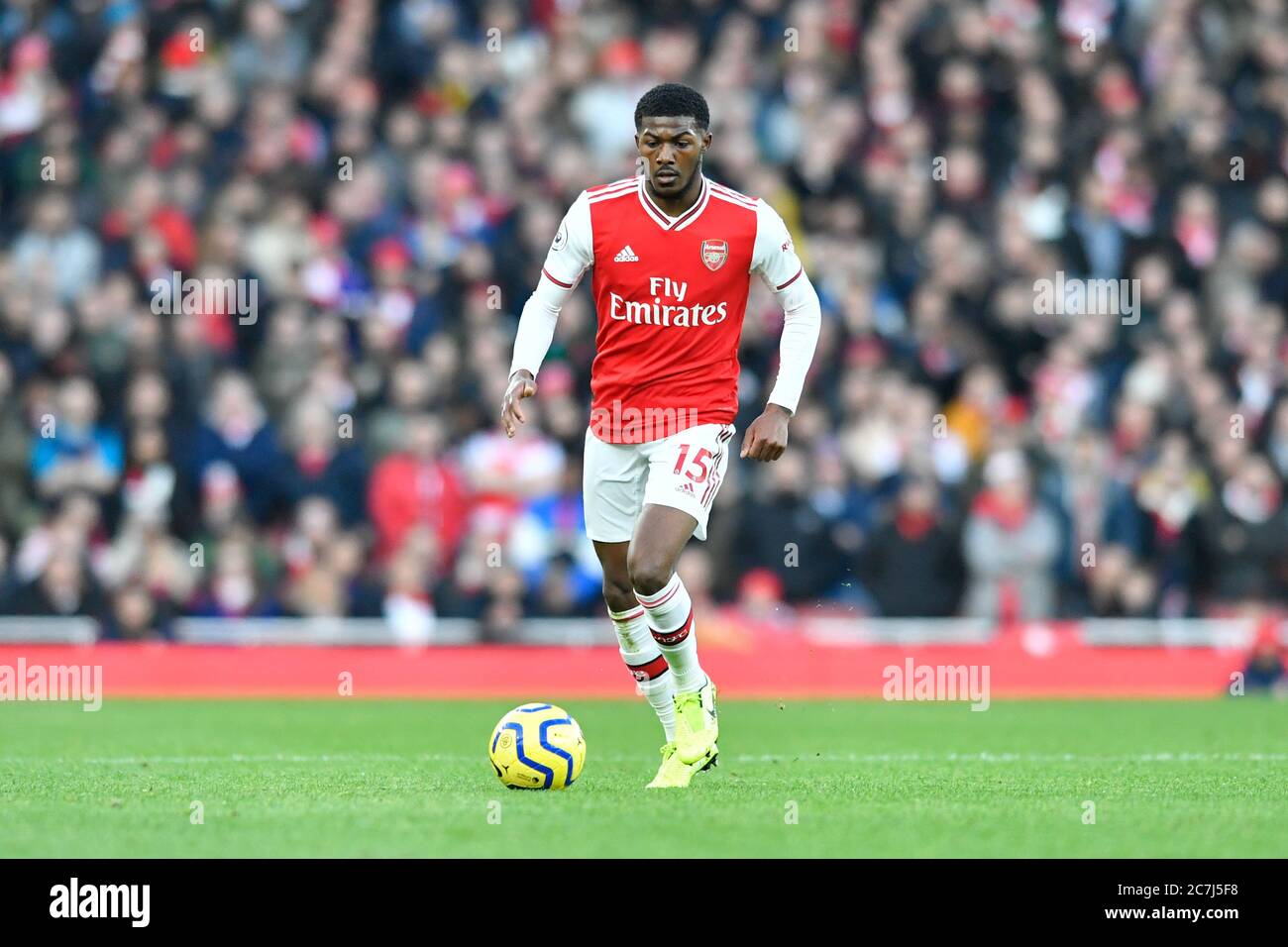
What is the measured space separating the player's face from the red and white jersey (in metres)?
0.24

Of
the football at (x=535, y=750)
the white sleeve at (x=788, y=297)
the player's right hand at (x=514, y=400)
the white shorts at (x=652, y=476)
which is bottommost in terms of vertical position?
the football at (x=535, y=750)

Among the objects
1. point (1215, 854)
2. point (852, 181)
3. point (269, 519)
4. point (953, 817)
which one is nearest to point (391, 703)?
point (269, 519)

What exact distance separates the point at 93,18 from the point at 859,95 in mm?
7074

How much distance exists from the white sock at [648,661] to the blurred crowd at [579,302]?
6.87m

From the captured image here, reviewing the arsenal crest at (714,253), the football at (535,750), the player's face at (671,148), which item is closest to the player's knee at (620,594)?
the football at (535,750)

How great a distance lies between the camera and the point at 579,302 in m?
18.3

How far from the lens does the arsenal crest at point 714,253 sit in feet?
32.1

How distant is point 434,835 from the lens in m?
7.84

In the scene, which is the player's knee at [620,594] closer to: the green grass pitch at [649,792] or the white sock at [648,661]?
the white sock at [648,661]

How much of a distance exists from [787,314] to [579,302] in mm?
8193

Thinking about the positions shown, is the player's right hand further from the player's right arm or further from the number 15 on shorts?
the number 15 on shorts

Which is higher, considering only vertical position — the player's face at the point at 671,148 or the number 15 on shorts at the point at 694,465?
the player's face at the point at 671,148

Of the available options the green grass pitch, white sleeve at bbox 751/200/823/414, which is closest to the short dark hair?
white sleeve at bbox 751/200/823/414

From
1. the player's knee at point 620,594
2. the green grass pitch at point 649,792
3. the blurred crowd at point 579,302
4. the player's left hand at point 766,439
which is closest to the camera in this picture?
the green grass pitch at point 649,792
